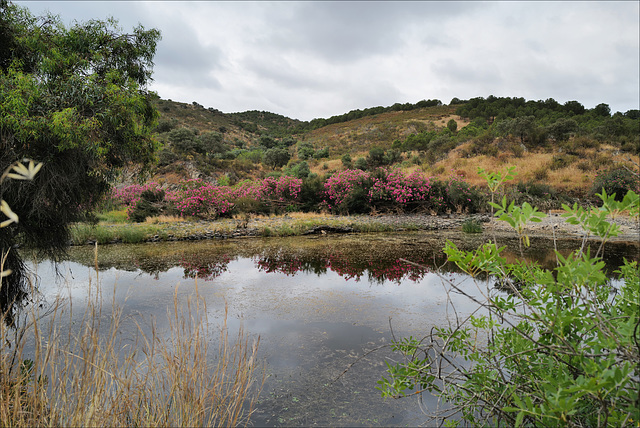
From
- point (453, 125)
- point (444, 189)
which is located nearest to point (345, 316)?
point (444, 189)

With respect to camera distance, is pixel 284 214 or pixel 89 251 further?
pixel 284 214

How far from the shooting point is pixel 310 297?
5598 millimetres

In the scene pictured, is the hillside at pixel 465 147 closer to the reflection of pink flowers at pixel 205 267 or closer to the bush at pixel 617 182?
the bush at pixel 617 182

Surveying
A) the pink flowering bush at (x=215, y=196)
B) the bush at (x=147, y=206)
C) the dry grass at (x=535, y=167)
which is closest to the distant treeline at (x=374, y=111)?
the dry grass at (x=535, y=167)

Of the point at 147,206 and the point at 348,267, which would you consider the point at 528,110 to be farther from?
the point at 348,267

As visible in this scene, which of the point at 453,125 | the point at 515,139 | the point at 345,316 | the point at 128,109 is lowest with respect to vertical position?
the point at 345,316

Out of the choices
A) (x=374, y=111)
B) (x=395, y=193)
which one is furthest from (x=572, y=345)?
(x=374, y=111)

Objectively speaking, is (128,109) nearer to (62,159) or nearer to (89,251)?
(62,159)

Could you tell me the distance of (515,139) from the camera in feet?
77.3

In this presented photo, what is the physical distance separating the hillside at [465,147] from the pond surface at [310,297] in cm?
1176

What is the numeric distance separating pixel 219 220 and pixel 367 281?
30.4ft

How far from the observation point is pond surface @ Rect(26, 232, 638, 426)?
9.46 ft

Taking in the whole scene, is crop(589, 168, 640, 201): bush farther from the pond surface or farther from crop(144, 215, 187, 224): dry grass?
crop(144, 215, 187, 224): dry grass

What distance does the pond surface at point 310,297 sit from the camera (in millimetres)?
2885
